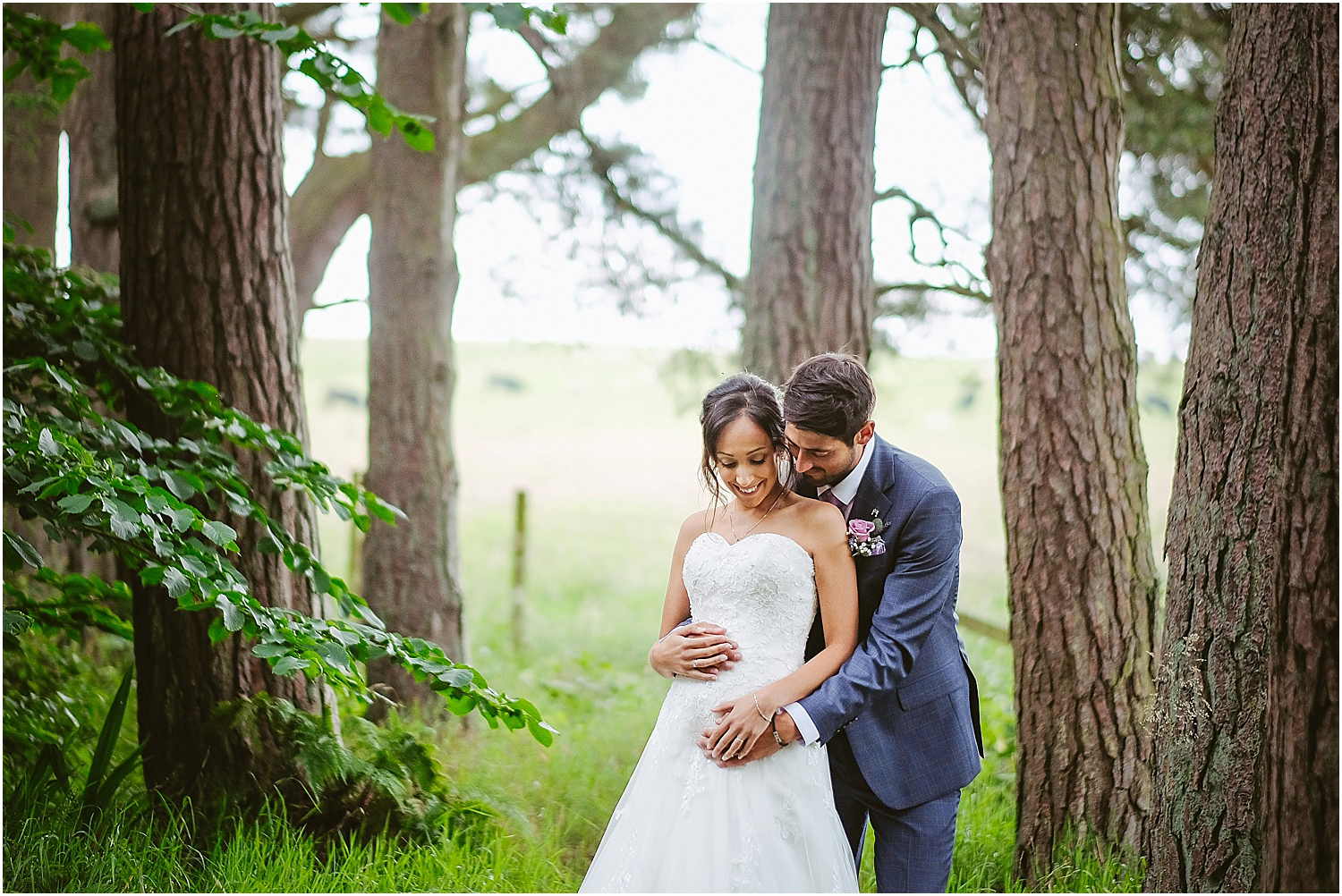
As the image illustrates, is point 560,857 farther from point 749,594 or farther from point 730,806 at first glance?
point 749,594

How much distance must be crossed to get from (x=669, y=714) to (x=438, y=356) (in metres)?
3.81

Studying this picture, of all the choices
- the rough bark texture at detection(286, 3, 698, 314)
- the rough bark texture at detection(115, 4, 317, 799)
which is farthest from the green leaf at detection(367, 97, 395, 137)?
the rough bark texture at detection(286, 3, 698, 314)

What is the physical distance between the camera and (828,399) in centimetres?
253

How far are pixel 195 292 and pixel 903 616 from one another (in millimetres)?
2851

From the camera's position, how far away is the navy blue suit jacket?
253 centimetres

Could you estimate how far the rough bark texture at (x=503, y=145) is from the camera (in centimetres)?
766

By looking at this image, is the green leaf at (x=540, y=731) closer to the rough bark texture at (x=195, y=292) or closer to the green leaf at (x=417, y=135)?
the green leaf at (x=417, y=135)

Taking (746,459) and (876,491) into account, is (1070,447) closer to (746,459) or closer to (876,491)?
(876,491)

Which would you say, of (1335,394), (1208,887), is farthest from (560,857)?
(1335,394)

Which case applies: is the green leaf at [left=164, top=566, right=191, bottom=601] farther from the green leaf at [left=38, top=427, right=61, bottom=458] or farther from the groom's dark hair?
the groom's dark hair

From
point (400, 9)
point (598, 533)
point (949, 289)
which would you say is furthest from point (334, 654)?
point (598, 533)

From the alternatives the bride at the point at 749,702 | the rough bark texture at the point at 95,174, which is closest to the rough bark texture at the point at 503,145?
the rough bark texture at the point at 95,174

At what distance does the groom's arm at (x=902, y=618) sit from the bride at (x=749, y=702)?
6 centimetres

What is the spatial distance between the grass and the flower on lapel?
639mm
